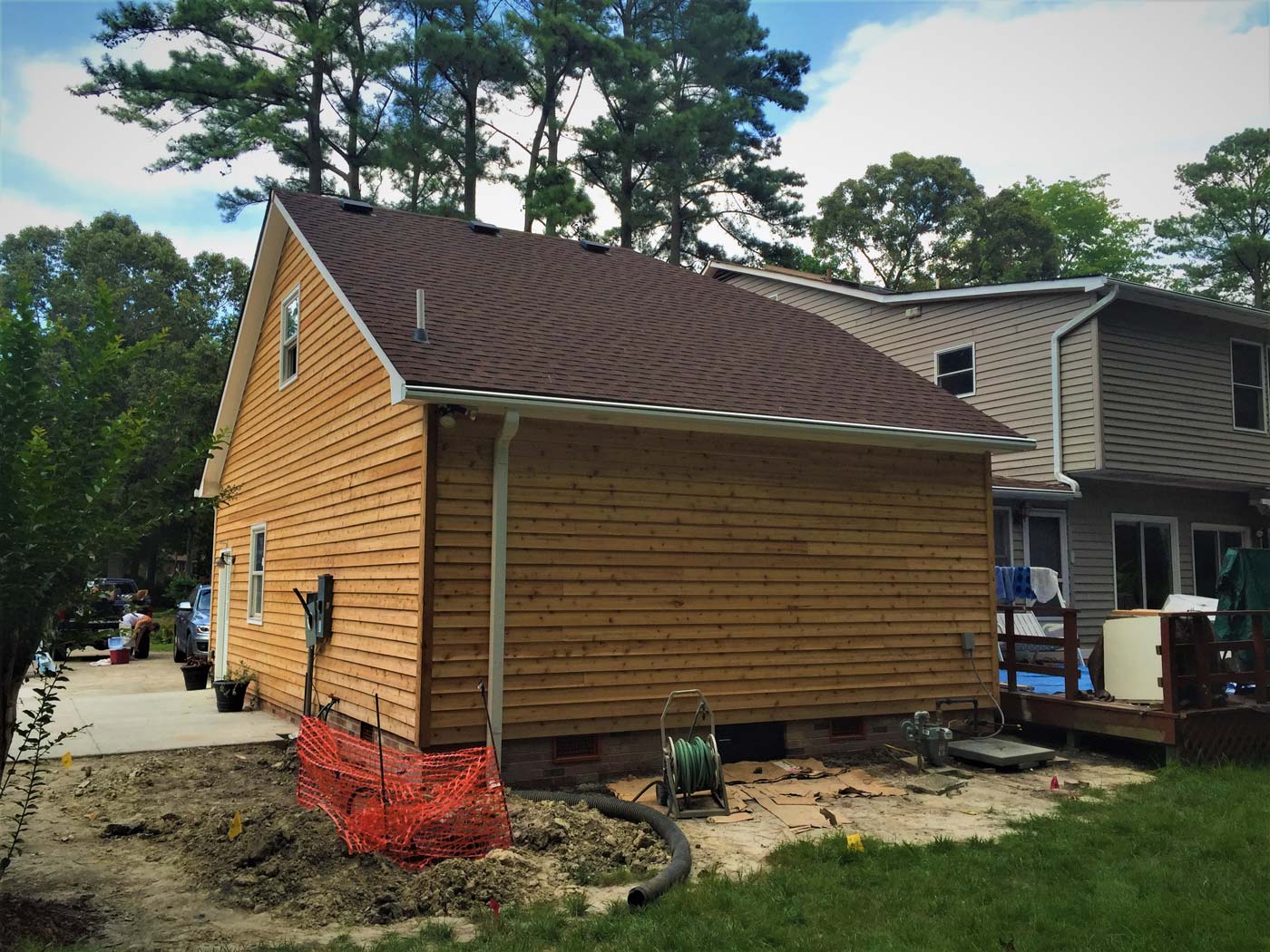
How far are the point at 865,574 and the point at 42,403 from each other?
7.07 metres

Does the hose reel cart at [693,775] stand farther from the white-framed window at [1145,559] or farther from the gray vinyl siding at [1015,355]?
the white-framed window at [1145,559]

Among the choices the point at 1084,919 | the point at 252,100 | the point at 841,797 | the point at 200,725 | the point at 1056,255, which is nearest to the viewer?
the point at 1084,919

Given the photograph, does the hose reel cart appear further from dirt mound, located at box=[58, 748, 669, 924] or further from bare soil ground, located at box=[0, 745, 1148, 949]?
dirt mound, located at box=[58, 748, 669, 924]

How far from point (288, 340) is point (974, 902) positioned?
10319mm

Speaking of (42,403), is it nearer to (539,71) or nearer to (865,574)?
(865,574)

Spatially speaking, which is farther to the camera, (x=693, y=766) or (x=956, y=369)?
(x=956, y=369)

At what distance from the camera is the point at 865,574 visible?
9.62m

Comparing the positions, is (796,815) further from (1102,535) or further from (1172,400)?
(1172,400)

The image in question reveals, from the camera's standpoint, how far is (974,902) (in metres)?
5.21

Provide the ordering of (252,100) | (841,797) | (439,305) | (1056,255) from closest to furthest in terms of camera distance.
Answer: (841,797) < (439,305) < (252,100) < (1056,255)

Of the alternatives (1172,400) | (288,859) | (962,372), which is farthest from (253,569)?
(1172,400)

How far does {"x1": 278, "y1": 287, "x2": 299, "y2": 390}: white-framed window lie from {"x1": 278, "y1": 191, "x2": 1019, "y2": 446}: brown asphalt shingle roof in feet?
4.13

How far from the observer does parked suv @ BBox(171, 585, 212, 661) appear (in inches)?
721

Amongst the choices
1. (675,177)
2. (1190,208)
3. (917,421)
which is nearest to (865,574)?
(917,421)
